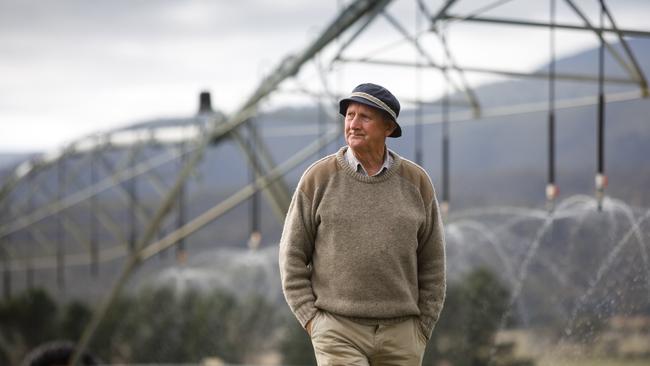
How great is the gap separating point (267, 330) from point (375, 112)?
1467 inches

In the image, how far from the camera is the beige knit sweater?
4.24m

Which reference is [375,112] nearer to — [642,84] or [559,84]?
[642,84]

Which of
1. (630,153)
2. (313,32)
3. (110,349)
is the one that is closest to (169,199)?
(313,32)

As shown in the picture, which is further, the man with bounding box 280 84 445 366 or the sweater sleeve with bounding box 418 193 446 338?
the sweater sleeve with bounding box 418 193 446 338

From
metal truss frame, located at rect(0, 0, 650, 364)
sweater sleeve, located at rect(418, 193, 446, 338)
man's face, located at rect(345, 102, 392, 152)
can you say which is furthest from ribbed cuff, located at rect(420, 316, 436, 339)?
metal truss frame, located at rect(0, 0, 650, 364)

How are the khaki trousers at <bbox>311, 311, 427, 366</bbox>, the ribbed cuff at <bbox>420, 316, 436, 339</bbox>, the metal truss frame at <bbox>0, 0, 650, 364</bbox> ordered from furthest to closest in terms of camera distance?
the metal truss frame at <bbox>0, 0, 650, 364</bbox> → the ribbed cuff at <bbox>420, 316, 436, 339</bbox> → the khaki trousers at <bbox>311, 311, 427, 366</bbox>

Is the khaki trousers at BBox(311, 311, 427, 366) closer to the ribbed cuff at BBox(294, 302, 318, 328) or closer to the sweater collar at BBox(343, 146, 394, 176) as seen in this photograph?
the ribbed cuff at BBox(294, 302, 318, 328)

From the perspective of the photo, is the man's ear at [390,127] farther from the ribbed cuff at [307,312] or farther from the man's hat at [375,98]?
the ribbed cuff at [307,312]

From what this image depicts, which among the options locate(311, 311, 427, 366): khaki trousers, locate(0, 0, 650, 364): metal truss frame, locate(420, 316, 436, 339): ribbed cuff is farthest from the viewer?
locate(0, 0, 650, 364): metal truss frame

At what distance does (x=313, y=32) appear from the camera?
12.5m

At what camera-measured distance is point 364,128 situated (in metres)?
4.27

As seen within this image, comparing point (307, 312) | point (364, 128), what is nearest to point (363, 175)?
point (364, 128)

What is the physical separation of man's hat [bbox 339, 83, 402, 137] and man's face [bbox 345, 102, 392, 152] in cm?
3

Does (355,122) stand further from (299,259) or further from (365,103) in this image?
(299,259)
